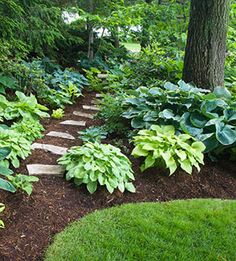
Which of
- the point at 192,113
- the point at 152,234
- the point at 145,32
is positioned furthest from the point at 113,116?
the point at 145,32

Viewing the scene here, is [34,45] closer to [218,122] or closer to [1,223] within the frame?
[218,122]

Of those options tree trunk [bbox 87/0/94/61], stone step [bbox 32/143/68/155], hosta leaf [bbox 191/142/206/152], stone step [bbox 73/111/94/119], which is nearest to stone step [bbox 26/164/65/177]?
stone step [bbox 32/143/68/155]

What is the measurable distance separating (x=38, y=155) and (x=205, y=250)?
1.85 metres

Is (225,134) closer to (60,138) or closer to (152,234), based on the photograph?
(152,234)

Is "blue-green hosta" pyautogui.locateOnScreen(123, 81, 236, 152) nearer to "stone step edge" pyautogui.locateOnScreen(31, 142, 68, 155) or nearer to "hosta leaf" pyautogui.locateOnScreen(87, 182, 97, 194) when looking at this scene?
"stone step edge" pyautogui.locateOnScreen(31, 142, 68, 155)

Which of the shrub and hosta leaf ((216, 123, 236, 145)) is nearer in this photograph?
hosta leaf ((216, 123, 236, 145))

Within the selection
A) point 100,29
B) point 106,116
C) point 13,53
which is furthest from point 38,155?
point 100,29

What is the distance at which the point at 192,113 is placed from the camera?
369 centimetres

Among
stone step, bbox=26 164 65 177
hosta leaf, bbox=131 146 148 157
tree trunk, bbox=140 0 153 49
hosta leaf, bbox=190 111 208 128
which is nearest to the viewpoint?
stone step, bbox=26 164 65 177

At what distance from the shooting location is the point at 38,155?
3.42m

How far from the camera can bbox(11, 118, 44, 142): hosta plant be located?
3.68 m

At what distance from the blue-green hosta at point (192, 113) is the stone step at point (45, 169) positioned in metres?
1.02

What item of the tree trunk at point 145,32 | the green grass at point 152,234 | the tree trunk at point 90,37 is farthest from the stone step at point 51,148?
the tree trunk at point 145,32

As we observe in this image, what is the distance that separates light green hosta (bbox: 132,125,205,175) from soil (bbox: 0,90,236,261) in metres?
0.15
